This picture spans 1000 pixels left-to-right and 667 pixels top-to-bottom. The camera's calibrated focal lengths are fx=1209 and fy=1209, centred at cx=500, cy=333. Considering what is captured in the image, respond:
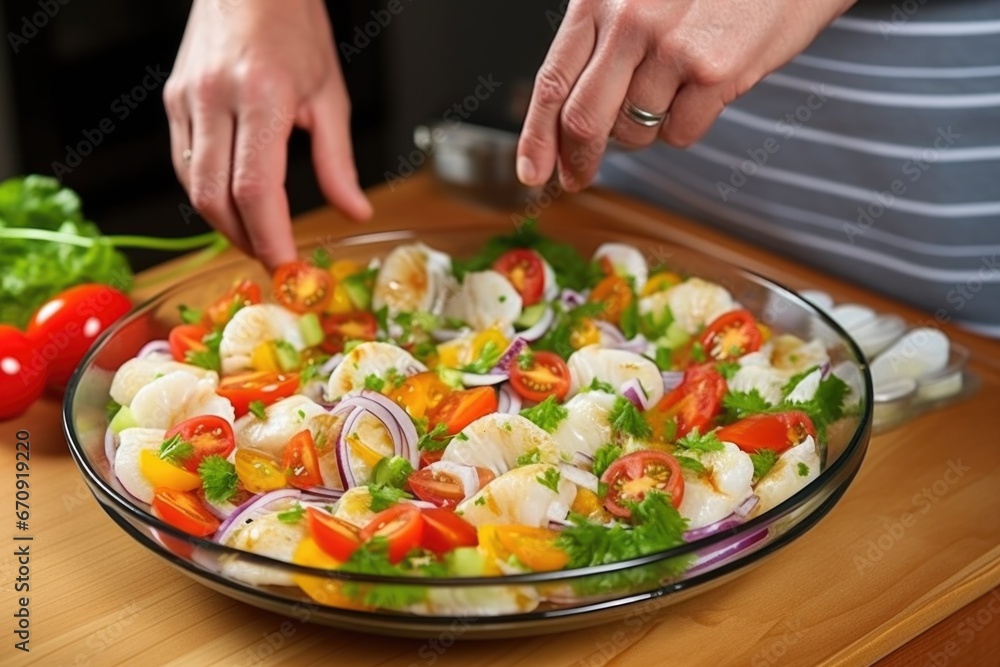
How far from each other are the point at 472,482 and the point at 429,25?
285 cm

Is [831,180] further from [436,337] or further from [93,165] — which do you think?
[93,165]

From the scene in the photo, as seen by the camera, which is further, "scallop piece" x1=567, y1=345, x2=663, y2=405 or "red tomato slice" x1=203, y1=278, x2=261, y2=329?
"red tomato slice" x1=203, y1=278, x2=261, y2=329

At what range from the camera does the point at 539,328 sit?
5.13 ft

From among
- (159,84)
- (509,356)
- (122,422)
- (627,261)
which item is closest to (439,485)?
(509,356)

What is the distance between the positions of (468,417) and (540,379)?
0.38 feet

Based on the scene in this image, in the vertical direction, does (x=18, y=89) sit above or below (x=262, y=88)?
below

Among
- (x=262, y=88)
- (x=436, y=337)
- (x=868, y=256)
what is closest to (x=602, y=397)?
(x=436, y=337)

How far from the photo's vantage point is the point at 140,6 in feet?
10.6

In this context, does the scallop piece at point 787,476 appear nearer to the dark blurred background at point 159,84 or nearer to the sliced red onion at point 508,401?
the sliced red onion at point 508,401

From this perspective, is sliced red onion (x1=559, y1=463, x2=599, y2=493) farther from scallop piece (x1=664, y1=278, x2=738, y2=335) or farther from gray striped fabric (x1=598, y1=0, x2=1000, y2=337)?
gray striped fabric (x1=598, y1=0, x2=1000, y2=337)

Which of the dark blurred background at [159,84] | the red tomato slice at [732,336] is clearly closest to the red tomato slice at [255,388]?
the red tomato slice at [732,336]

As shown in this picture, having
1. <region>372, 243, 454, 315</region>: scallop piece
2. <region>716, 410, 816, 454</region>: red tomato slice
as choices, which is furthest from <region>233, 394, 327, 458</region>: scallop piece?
<region>716, 410, 816, 454</region>: red tomato slice

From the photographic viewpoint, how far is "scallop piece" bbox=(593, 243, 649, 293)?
66.4 inches

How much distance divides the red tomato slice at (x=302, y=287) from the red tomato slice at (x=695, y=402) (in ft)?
1.58
